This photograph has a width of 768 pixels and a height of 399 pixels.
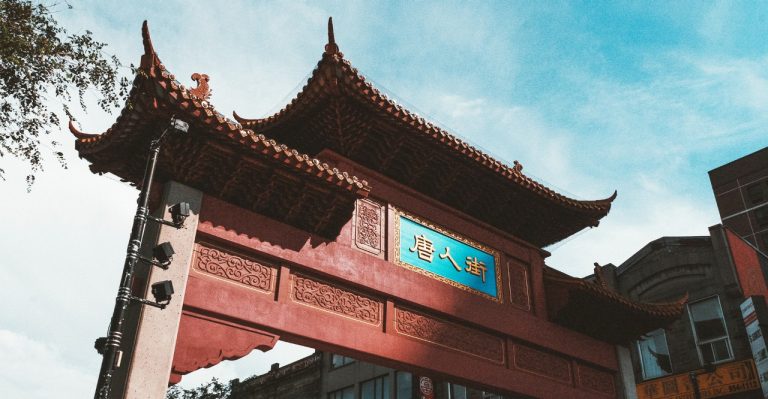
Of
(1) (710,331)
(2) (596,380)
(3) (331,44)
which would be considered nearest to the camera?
(3) (331,44)

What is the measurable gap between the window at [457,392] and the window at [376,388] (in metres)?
2.63

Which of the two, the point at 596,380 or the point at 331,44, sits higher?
the point at 331,44

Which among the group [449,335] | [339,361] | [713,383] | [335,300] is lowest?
[449,335]

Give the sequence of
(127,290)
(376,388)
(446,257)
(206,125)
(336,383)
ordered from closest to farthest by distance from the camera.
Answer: (127,290) < (206,125) < (446,257) < (376,388) < (336,383)

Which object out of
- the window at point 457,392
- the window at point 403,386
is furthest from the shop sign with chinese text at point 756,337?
the window at point 403,386

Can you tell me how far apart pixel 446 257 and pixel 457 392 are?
43.3 ft

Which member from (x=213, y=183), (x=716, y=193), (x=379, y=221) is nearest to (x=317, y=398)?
(x=379, y=221)

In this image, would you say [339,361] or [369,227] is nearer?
[369,227]

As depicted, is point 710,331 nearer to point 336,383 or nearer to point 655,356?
point 655,356

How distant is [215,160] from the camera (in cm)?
725

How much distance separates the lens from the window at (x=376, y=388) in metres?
23.1

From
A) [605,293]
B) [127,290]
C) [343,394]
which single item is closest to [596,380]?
[605,293]

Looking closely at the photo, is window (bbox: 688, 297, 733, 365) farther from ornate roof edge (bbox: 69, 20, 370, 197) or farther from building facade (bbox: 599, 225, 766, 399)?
ornate roof edge (bbox: 69, 20, 370, 197)

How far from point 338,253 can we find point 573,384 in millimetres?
5301
